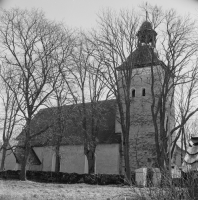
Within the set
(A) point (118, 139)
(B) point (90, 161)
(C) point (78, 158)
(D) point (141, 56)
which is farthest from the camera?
(C) point (78, 158)

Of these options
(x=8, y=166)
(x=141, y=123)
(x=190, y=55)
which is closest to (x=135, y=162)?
(x=141, y=123)

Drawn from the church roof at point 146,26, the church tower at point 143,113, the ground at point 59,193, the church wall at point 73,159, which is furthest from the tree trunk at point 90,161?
the ground at point 59,193

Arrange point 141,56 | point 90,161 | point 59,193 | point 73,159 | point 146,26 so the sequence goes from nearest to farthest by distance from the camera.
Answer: point 59,193, point 146,26, point 141,56, point 90,161, point 73,159

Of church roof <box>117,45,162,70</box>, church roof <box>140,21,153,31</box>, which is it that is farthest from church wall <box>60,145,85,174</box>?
church roof <box>140,21,153,31</box>

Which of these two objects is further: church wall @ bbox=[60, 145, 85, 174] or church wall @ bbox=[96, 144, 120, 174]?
church wall @ bbox=[60, 145, 85, 174]

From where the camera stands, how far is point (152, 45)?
27047 millimetres

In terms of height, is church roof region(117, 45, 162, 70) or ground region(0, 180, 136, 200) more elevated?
church roof region(117, 45, 162, 70)

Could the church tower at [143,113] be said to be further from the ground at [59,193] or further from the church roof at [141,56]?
the ground at [59,193]

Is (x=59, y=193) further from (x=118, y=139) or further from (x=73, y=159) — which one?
(x=73, y=159)

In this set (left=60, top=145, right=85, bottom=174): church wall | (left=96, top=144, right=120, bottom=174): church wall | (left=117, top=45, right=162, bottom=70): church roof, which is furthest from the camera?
(left=60, top=145, right=85, bottom=174): church wall

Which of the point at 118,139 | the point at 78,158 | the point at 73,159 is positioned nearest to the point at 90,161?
the point at 118,139

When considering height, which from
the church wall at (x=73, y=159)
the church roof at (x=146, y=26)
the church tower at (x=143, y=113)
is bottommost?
the church wall at (x=73, y=159)

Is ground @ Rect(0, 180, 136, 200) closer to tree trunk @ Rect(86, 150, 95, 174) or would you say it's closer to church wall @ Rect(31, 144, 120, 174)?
tree trunk @ Rect(86, 150, 95, 174)

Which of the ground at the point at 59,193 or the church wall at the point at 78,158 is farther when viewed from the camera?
the church wall at the point at 78,158
